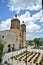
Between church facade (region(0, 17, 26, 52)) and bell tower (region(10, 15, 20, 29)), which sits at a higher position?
bell tower (region(10, 15, 20, 29))

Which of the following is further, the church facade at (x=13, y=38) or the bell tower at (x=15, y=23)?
the bell tower at (x=15, y=23)

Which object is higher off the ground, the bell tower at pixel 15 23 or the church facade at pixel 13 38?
the bell tower at pixel 15 23

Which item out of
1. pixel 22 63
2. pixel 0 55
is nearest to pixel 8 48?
pixel 0 55

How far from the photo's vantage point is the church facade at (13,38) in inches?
267

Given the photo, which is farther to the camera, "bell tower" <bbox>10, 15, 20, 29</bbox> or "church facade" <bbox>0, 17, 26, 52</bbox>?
"bell tower" <bbox>10, 15, 20, 29</bbox>

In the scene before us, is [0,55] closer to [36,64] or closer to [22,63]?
[22,63]

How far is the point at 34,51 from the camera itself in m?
7.36

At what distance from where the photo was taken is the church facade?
22.2ft

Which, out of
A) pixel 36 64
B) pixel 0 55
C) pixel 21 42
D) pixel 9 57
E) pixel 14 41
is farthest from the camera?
pixel 21 42

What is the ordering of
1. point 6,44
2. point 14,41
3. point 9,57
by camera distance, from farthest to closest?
point 14,41
point 6,44
point 9,57

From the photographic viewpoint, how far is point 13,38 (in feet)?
23.3

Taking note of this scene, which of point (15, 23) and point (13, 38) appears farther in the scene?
point (15, 23)

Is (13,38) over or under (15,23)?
under

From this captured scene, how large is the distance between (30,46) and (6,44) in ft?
3.83
